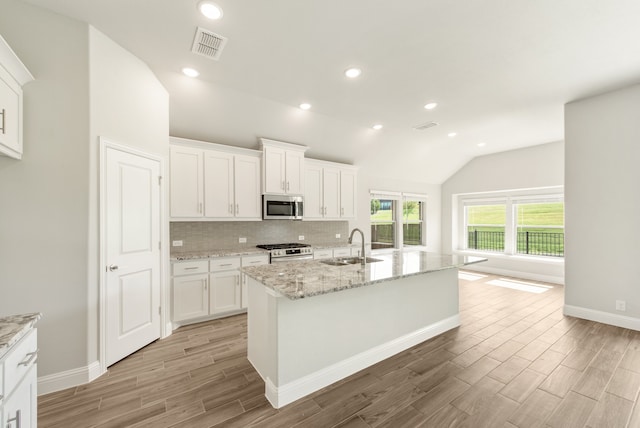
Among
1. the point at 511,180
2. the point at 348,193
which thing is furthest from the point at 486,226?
the point at 348,193

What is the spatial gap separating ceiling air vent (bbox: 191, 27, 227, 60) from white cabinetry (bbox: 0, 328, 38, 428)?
2424mm

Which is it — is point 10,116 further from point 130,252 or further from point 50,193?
point 130,252

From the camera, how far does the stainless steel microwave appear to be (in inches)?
171

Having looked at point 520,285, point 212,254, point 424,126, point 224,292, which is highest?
point 424,126

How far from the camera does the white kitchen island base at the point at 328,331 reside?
2.01 m

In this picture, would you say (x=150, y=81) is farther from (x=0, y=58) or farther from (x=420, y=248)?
(x=420, y=248)

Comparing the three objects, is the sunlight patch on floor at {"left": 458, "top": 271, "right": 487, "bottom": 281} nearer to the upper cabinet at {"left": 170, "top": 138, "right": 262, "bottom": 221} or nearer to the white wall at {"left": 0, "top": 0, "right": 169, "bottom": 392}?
the upper cabinet at {"left": 170, "top": 138, "right": 262, "bottom": 221}

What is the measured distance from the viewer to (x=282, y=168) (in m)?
4.49

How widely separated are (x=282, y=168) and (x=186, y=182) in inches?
58.9

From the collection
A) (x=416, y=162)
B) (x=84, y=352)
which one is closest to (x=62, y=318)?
(x=84, y=352)

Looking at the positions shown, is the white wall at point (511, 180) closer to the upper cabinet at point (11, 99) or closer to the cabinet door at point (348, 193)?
the cabinet door at point (348, 193)

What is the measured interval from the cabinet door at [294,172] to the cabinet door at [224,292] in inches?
66.3

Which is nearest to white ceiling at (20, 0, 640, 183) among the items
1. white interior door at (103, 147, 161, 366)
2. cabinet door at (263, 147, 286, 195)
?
cabinet door at (263, 147, 286, 195)

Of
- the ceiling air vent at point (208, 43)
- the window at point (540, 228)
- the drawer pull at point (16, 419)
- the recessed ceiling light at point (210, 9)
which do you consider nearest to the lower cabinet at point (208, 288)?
the drawer pull at point (16, 419)
